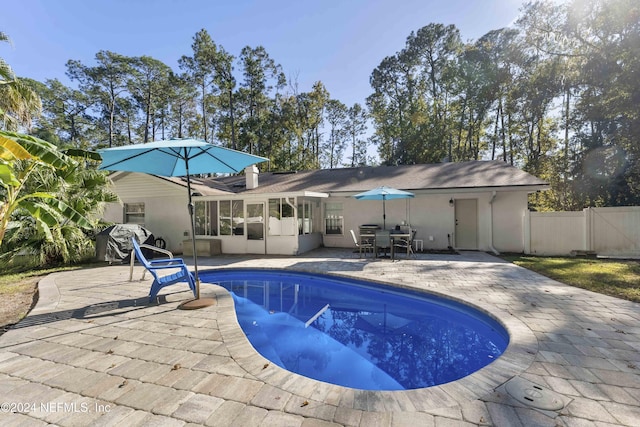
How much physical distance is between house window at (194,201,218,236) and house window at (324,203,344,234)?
5.48 metres

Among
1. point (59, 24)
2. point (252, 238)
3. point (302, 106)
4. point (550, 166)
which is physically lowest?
point (252, 238)

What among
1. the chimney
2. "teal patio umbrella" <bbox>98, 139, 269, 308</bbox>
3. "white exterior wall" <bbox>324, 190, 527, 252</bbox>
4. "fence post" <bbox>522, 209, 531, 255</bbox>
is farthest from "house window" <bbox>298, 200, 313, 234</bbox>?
"fence post" <bbox>522, 209, 531, 255</bbox>

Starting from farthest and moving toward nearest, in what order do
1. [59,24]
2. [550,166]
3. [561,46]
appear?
1. [550,166]
2. [561,46]
3. [59,24]

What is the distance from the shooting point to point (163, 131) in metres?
34.8

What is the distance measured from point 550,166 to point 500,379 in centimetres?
2816

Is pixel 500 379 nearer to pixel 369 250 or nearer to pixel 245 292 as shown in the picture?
pixel 245 292

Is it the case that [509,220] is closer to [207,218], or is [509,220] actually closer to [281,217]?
[281,217]

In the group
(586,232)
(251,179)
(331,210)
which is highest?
(251,179)

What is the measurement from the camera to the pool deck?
92.7 inches

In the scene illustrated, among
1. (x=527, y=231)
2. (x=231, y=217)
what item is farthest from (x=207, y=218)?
(x=527, y=231)

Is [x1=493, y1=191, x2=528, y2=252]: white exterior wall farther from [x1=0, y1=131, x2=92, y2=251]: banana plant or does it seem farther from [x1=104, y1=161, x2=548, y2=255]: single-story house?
[x1=0, y1=131, x2=92, y2=251]: banana plant

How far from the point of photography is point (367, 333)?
5320mm

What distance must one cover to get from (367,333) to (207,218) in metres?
10.4

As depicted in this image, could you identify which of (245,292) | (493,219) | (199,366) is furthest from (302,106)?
(199,366)
